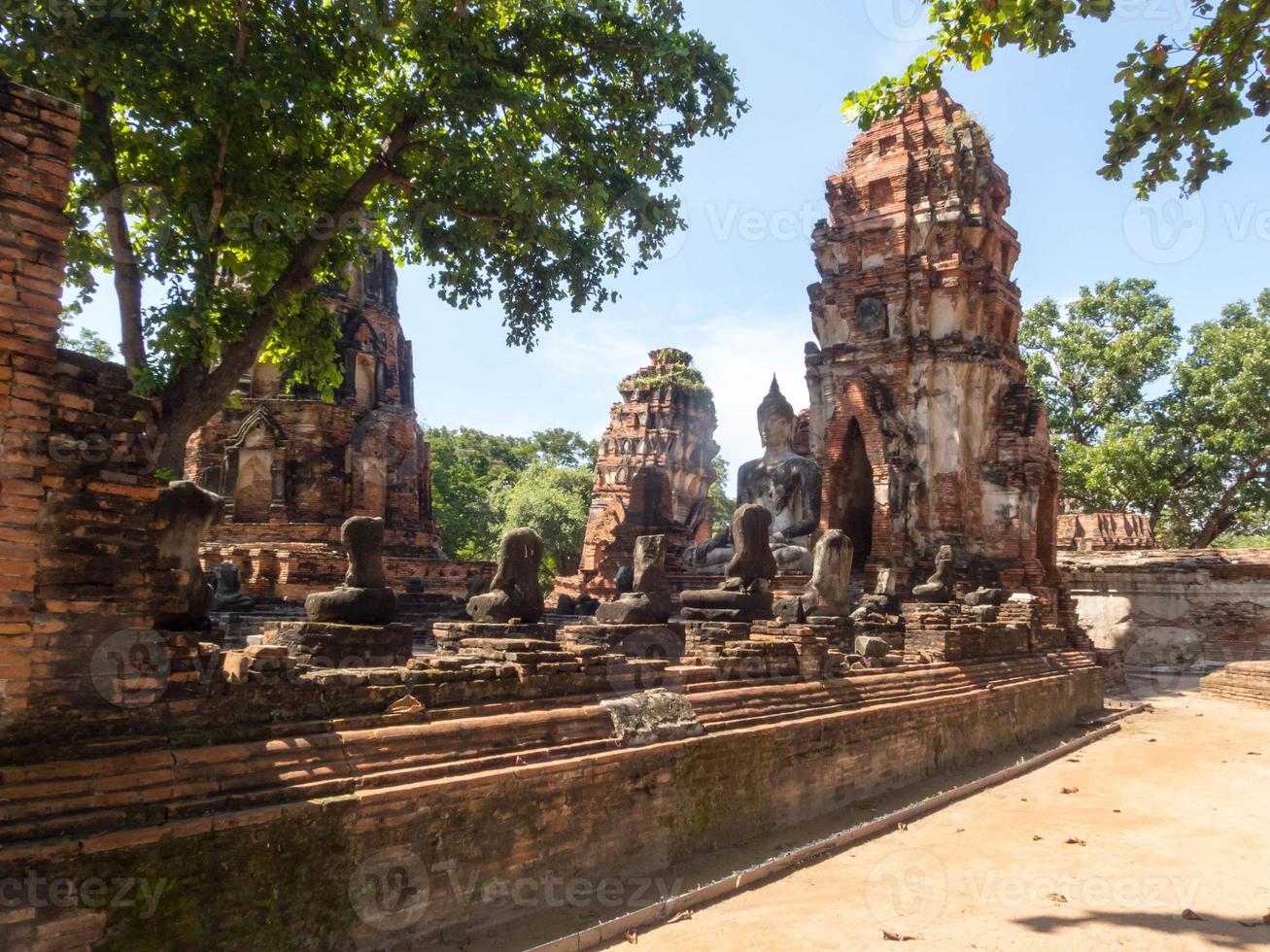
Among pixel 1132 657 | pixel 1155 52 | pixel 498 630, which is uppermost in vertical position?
pixel 1155 52

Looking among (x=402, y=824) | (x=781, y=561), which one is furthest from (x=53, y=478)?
(x=781, y=561)

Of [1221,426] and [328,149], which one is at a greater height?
[328,149]

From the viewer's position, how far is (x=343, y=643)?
6469 mm

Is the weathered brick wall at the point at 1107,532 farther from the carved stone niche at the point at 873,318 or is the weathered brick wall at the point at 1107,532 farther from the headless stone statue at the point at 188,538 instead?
the headless stone statue at the point at 188,538

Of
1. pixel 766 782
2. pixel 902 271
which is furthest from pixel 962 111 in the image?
pixel 766 782

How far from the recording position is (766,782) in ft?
23.7

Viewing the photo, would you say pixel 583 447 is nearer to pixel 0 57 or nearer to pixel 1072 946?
pixel 0 57

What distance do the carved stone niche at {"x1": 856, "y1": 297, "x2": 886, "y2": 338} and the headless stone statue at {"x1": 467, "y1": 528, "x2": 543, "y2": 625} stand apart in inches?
568

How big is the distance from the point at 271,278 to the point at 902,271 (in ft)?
45.5

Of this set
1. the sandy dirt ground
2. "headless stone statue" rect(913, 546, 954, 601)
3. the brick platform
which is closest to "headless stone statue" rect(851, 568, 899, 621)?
"headless stone statue" rect(913, 546, 954, 601)

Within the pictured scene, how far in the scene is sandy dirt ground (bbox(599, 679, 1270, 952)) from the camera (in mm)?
5230

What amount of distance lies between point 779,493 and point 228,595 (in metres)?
10.6

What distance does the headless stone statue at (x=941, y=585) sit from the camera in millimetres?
14945

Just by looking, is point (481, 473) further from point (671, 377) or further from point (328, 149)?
point (328, 149)
